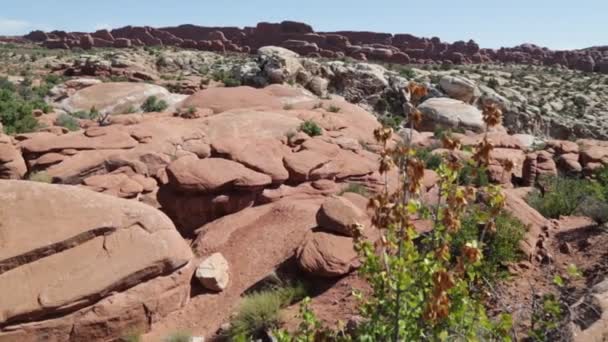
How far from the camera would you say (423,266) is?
8.13 ft

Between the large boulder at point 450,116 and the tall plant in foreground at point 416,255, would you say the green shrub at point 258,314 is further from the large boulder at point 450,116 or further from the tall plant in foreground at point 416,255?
the large boulder at point 450,116

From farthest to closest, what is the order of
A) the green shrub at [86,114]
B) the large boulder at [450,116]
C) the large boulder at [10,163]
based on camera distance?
the large boulder at [450,116] < the green shrub at [86,114] < the large boulder at [10,163]

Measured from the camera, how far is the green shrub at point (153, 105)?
1869 cm

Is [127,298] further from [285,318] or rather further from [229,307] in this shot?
[285,318]

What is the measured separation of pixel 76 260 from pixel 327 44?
231 ft

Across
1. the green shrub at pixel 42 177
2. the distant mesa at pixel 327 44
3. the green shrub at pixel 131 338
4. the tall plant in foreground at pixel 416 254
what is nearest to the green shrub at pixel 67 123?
the green shrub at pixel 42 177

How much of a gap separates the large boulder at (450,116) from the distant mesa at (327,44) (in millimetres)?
39895

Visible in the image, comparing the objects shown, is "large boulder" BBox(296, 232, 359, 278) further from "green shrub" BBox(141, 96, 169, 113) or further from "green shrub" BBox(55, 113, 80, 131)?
"green shrub" BBox(141, 96, 169, 113)

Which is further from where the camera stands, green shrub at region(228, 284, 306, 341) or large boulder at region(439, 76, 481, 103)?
large boulder at region(439, 76, 481, 103)

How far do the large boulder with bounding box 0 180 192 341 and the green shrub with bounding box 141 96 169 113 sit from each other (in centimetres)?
1267

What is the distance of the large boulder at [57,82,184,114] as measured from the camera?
63.4ft

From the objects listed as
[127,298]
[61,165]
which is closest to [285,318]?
[127,298]

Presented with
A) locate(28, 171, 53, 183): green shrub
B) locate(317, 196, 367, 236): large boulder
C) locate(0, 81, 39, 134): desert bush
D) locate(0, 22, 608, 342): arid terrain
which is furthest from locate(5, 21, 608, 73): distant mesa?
locate(317, 196, 367, 236): large boulder

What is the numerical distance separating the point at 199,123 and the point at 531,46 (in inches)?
3567
